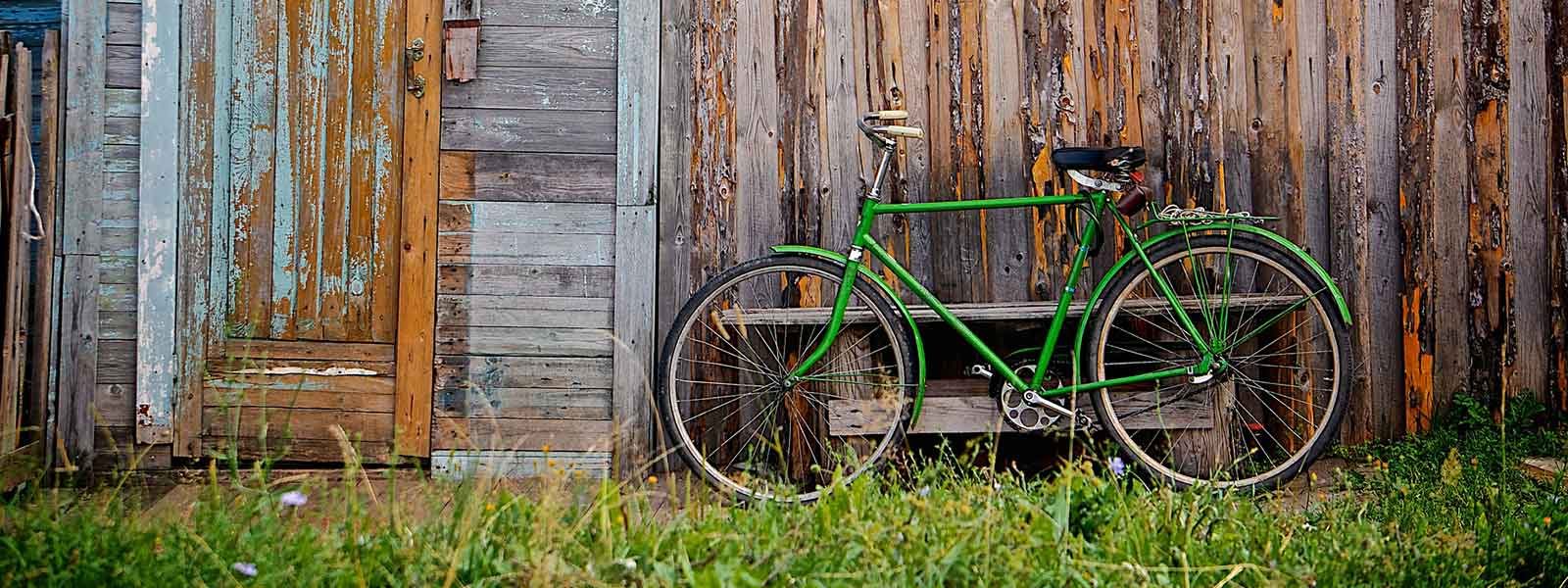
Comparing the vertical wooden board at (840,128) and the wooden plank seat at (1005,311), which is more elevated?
the vertical wooden board at (840,128)

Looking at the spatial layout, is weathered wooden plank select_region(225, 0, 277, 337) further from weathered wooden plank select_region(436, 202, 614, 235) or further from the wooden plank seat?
the wooden plank seat

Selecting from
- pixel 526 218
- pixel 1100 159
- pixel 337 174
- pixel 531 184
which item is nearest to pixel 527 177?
pixel 531 184

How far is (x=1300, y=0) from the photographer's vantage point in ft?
14.4

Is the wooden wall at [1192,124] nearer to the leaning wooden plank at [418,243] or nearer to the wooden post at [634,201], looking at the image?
the wooden post at [634,201]

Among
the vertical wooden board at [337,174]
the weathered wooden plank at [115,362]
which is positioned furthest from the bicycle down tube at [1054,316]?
the weathered wooden plank at [115,362]

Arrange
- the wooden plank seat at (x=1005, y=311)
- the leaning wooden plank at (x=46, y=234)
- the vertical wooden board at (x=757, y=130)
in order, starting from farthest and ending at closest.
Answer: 1. the vertical wooden board at (x=757, y=130)
2. the leaning wooden plank at (x=46, y=234)
3. the wooden plank seat at (x=1005, y=311)

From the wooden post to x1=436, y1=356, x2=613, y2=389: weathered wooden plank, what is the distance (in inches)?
2.9

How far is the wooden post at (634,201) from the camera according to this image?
427cm

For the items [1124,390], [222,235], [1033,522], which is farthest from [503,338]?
[1033,522]

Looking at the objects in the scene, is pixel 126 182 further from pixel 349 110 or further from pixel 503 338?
pixel 503 338

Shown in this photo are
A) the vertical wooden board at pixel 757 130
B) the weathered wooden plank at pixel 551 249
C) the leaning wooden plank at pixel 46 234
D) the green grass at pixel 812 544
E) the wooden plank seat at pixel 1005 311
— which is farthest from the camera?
the vertical wooden board at pixel 757 130

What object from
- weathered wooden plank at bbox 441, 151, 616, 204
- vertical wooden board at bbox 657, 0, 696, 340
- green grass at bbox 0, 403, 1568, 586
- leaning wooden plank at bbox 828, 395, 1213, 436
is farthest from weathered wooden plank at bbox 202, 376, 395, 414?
leaning wooden plank at bbox 828, 395, 1213, 436

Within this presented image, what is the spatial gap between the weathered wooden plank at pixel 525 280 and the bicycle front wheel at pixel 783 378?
14.5 inches

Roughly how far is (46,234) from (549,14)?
173 cm
